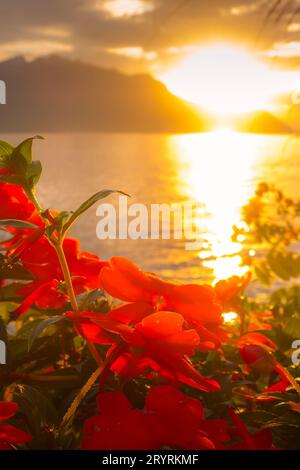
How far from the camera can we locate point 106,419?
1.65 feet

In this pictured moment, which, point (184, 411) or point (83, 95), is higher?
point (83, 95)

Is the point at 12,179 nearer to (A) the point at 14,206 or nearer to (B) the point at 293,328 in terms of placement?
(A) the point at 14,206

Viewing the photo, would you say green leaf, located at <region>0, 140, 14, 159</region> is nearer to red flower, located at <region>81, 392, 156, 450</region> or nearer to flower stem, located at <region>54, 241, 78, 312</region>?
flower stem, located at <region>54, 241, 78, 312</region>

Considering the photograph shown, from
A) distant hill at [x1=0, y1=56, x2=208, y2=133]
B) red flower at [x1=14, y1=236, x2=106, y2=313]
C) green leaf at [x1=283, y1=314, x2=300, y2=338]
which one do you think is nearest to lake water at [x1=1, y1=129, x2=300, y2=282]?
green leaf at [x1=283, y1=314, x2=300, y2=338]

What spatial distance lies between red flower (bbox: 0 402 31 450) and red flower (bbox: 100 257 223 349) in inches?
4.5

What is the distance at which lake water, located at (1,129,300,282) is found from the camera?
527 centimetres

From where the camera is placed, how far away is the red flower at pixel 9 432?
1.62ft

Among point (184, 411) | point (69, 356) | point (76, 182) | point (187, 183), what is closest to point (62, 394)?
point (69, 356)

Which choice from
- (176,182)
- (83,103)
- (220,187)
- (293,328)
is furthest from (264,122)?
(293,328)

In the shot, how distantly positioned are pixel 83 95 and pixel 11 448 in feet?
377

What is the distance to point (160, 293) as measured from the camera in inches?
21.4

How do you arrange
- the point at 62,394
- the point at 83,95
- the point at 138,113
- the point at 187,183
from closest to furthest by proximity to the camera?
the point at 62,394 → the point at 187,183 → the point at 138,113 → the point at 83,95
